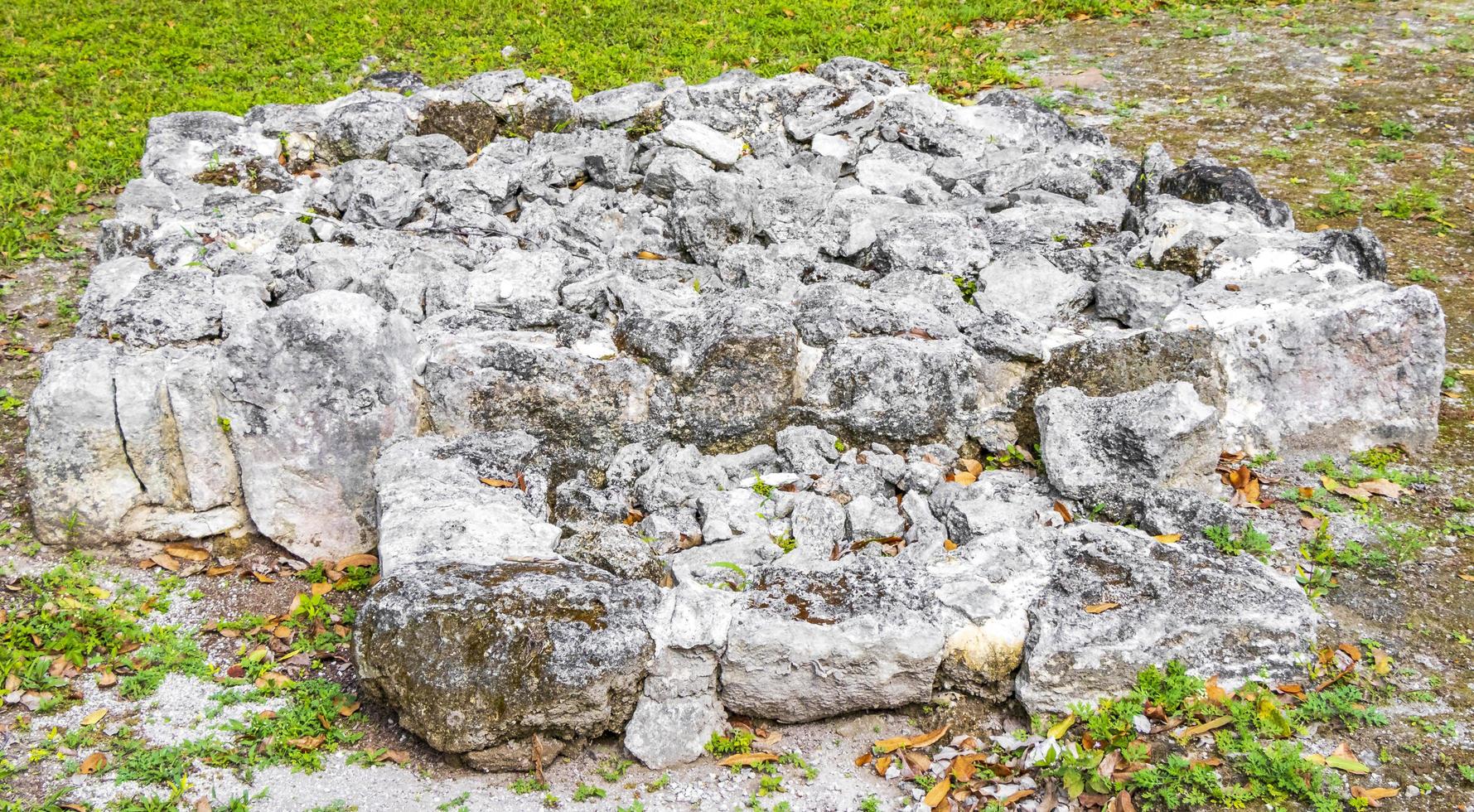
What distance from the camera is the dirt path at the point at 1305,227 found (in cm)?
359

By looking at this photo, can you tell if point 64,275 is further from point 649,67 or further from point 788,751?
point 788,751

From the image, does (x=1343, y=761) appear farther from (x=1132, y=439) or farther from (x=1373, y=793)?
(x=1132, y=439)

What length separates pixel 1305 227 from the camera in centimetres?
717

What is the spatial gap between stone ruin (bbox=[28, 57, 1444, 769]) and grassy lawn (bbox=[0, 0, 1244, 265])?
12.8 feet

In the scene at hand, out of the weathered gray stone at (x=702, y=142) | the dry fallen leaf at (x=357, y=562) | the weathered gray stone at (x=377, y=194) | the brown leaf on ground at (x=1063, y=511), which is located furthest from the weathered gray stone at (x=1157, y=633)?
the weathered gray stone at (x=377, y=194)

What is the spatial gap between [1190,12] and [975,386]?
30.9 ft

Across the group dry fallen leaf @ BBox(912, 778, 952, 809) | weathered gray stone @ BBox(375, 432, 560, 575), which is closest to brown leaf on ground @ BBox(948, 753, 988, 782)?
dry fallen leaf @ BBox(912, 778, 952, 809)

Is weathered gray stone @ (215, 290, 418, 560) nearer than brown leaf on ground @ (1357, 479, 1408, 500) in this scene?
Yes

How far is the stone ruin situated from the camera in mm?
3758

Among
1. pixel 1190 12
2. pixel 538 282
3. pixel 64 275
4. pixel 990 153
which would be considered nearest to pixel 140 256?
pixel 64 275

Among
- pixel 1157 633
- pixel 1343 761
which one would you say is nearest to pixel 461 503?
pixel 1157 633

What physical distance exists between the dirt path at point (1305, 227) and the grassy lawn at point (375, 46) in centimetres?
100

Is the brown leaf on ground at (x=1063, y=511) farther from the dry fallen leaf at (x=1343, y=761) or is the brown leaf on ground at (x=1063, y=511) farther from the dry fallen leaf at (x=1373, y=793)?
the dry fallen leaf at (x=1373, y=793)

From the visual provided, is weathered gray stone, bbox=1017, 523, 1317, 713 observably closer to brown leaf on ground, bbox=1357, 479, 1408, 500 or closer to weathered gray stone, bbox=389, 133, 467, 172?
brown leaf on ground, bbox=1357, 479, 1408, 500
